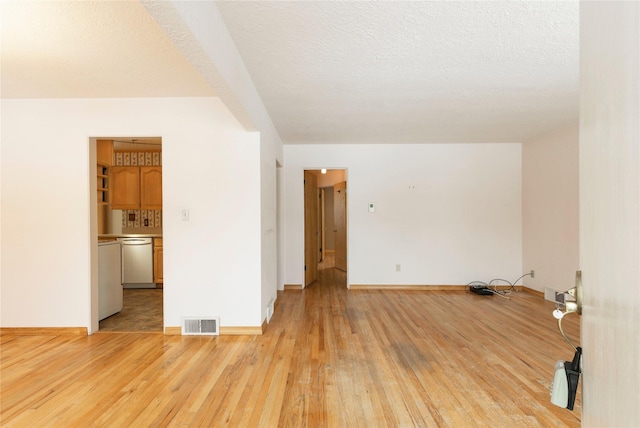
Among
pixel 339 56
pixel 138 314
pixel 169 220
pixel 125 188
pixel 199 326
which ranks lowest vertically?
pixel 138 314

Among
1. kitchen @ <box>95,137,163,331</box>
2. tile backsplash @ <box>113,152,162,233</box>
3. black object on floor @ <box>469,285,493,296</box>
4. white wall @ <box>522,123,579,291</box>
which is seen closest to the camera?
kitchen @ <box>95,137,163,331</box>

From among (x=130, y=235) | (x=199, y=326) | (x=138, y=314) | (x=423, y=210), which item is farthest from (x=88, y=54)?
(x=423, y=210)

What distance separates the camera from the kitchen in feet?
12.8

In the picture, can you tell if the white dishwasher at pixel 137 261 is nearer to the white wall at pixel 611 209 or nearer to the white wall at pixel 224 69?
the white wall at pixel 224 69

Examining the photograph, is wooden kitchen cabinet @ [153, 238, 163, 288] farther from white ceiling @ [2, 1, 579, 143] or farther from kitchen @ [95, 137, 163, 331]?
white ceiling @ [2, 1, 579, 143]

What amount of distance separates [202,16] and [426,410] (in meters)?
2.56

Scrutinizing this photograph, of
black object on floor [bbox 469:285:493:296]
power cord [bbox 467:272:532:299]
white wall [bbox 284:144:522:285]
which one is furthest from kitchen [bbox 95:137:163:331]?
power cord [bbox 467:272:532:299]

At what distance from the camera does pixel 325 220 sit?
31.8 ft

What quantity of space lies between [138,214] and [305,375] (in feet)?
16.9

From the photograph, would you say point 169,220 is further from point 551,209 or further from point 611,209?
point 551,209

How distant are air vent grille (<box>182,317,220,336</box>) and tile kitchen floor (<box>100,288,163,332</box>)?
41 centimetres

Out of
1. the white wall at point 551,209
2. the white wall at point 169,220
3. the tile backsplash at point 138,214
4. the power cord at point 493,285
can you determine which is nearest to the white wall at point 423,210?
the power cord at point 493,285

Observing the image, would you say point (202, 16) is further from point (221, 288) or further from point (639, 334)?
point (221, 288)

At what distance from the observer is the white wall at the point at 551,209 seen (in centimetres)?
438
